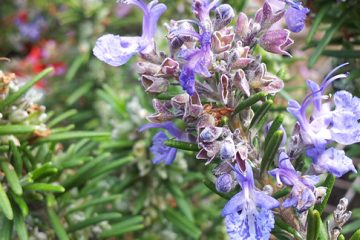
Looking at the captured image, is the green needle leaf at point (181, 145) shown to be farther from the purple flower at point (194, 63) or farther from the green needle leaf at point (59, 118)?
the green needle leaf at point (59, 118)

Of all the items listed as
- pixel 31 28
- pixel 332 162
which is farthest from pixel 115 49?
pixel 31 28

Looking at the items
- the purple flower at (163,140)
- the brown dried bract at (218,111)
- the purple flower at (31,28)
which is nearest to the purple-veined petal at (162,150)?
the purple flower at (163,140)

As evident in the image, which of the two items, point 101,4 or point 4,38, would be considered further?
point 4,38

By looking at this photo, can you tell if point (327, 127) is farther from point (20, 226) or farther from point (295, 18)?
point (20, 226)

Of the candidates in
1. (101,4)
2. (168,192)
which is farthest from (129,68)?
(168,192)

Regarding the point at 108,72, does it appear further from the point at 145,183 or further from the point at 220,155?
the point at 220,155
